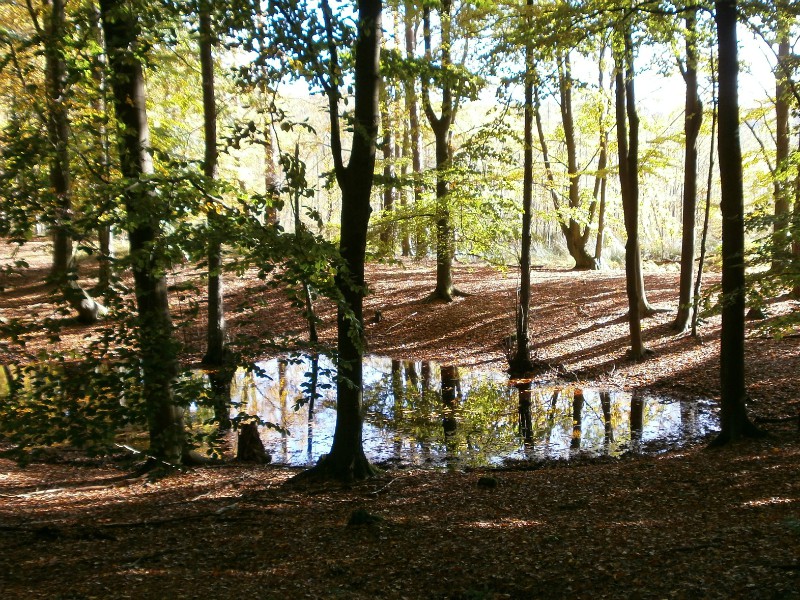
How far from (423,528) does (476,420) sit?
5721 millimetres

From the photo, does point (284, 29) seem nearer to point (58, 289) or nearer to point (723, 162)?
point (58, 289)

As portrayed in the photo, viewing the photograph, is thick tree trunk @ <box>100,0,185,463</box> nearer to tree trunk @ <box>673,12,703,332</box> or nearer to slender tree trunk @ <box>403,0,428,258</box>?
slender tree trunk @ <box>403,0,428,258</box>

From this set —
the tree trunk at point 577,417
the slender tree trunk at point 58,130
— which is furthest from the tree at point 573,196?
the slender tree trunk at point 58,130

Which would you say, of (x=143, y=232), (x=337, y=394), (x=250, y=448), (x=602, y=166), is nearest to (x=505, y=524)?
(x=337, y=394)

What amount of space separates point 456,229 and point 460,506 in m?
11.7

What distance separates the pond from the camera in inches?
398

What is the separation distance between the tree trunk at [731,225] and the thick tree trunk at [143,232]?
7.17m

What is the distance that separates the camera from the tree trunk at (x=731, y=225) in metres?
8.38

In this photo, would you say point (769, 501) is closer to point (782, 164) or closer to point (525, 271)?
point (782, 164)

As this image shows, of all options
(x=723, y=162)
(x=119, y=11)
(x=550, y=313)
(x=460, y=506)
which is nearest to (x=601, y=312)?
(x=550, y=313)

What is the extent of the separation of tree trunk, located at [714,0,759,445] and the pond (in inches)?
52.2

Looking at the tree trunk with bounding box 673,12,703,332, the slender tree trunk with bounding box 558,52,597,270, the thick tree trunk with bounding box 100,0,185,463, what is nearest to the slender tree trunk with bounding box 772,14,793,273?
the tree trunk with bounding box 673,12,703,332

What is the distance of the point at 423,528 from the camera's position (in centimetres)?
640

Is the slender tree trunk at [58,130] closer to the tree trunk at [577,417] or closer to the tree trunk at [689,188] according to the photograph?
the tree trunk at [577,417]
